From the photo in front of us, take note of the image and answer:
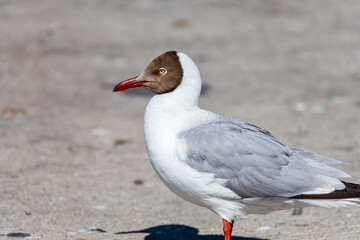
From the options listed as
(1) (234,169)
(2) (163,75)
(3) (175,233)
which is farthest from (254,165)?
(3) (175,233)

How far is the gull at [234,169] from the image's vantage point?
4.14 metres

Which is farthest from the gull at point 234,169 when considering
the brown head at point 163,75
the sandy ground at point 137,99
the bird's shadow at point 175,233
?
the sandy ground at point 137,99

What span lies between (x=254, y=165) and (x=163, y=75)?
3.00ft

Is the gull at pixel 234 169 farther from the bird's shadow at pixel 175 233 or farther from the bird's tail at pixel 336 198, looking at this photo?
the bird's shadow at pixel 175 233

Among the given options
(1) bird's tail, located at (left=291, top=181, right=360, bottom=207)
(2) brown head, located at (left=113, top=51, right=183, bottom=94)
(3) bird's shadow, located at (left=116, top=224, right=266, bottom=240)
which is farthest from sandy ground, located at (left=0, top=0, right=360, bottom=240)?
(2) brown head, located at (left=113, top=51, right=183, bottom=94)

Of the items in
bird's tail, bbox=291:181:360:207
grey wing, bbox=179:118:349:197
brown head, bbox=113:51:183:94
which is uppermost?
brown head, bbox=113:51:183:94

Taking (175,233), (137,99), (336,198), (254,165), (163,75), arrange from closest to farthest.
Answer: (336,198)
(254,165)
(163,75)
(175,233)
(137,99)

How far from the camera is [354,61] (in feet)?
31.0

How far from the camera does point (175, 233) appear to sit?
16.2ft

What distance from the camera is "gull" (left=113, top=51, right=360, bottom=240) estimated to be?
163 inches

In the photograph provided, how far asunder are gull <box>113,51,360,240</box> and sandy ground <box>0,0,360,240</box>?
0.71 m

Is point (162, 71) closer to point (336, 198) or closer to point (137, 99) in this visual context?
point (336, 198)

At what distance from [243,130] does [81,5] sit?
704cm

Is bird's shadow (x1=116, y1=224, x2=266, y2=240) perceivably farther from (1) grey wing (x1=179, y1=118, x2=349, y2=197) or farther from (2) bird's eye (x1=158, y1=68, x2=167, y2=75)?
(2) bird's eye (x1=158, y1=68, x2=167, y2=75)
